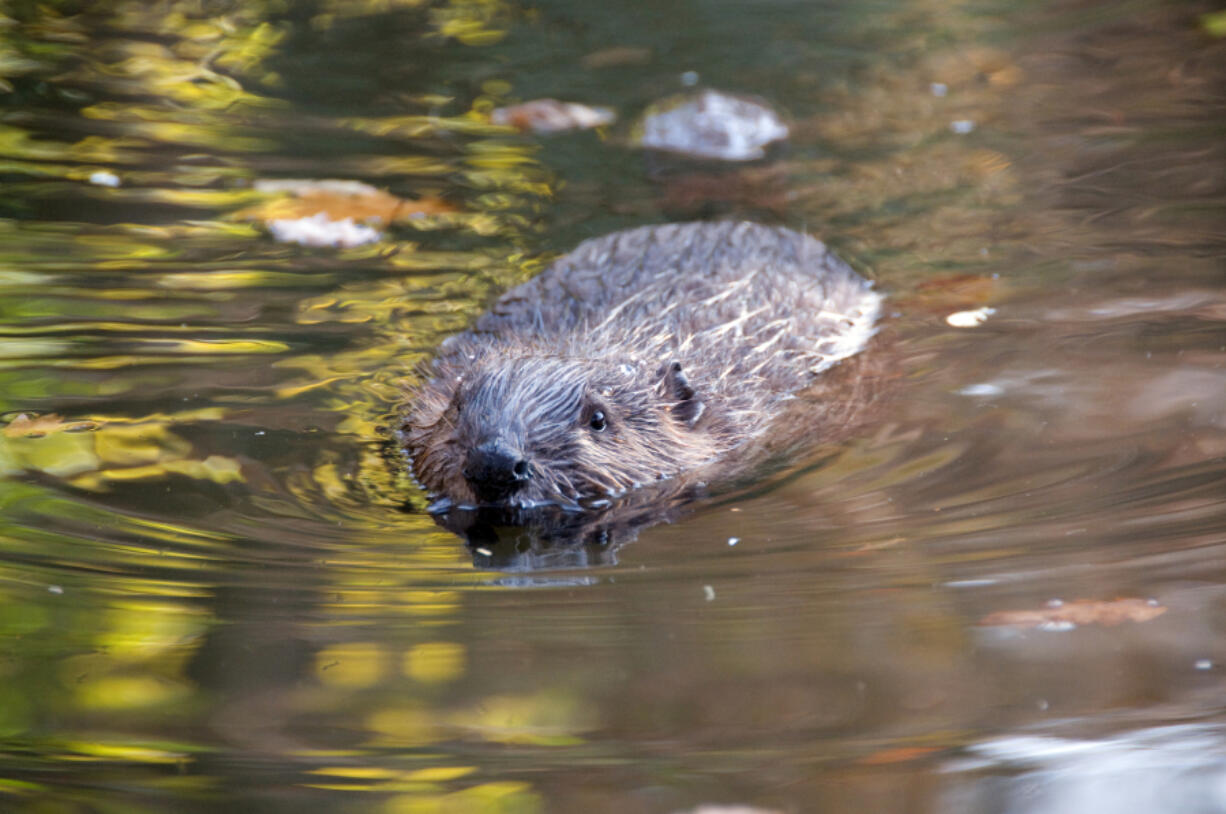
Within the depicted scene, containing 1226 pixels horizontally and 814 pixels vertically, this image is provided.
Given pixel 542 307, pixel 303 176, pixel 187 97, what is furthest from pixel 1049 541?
pixel 187 97

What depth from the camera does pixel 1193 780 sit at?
2352 millimetres

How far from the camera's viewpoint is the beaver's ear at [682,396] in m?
4.18

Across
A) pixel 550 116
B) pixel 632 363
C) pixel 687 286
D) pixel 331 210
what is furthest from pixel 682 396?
pixel 550 116

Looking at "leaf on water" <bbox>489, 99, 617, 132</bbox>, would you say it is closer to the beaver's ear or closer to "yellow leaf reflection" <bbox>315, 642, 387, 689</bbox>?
the beaver's ear

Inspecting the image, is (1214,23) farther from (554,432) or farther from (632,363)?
(554,432)

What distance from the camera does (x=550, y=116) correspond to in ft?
23.7

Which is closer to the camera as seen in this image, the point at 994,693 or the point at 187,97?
the point at 994,693

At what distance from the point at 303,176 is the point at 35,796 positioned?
14.7ft

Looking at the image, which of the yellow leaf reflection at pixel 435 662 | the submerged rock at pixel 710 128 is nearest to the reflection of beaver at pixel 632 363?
the yellow leaf reflection at pixel 435 662

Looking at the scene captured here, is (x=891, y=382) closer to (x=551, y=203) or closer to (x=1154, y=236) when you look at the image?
(x=1154, y=236)

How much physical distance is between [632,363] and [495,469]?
81 cm

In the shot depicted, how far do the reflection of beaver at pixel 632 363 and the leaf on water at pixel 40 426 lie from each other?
3.20ft

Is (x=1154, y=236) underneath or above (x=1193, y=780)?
underneath

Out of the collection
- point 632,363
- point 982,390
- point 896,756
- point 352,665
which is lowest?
point 982,390
